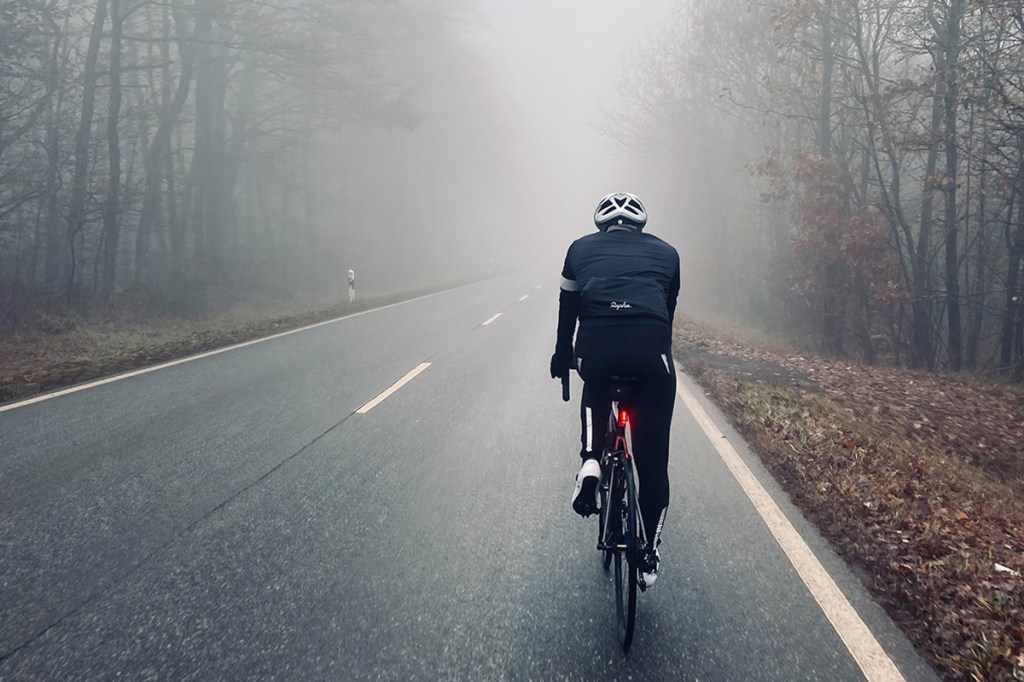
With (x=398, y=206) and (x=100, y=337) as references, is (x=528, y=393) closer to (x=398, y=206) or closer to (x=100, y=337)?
(x=100, y=337)

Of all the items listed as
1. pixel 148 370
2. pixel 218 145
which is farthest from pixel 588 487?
pixel 218 145

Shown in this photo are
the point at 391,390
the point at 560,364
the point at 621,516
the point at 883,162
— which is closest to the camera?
the point at 621,516

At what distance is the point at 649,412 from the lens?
3283 millimetres

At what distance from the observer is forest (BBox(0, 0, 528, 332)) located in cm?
1617

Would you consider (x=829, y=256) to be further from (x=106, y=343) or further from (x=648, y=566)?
(x=106, y=343)

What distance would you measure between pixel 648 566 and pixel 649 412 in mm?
746

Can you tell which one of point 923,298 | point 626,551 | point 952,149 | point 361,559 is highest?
point 952,149

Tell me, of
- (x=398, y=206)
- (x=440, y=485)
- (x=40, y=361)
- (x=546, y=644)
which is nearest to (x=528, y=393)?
(x=440, y=485)

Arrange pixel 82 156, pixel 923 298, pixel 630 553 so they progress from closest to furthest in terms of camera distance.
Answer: pixel 630 553, pixel 923 298, pixel 82 156

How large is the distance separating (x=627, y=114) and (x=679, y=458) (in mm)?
26228

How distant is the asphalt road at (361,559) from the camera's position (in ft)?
9.56

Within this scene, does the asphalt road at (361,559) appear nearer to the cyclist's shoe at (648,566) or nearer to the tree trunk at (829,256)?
the cyclist's shoe at (648,566)

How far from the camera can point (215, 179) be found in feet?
70.7

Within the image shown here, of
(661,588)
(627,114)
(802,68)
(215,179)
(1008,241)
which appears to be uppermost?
(627,114)
